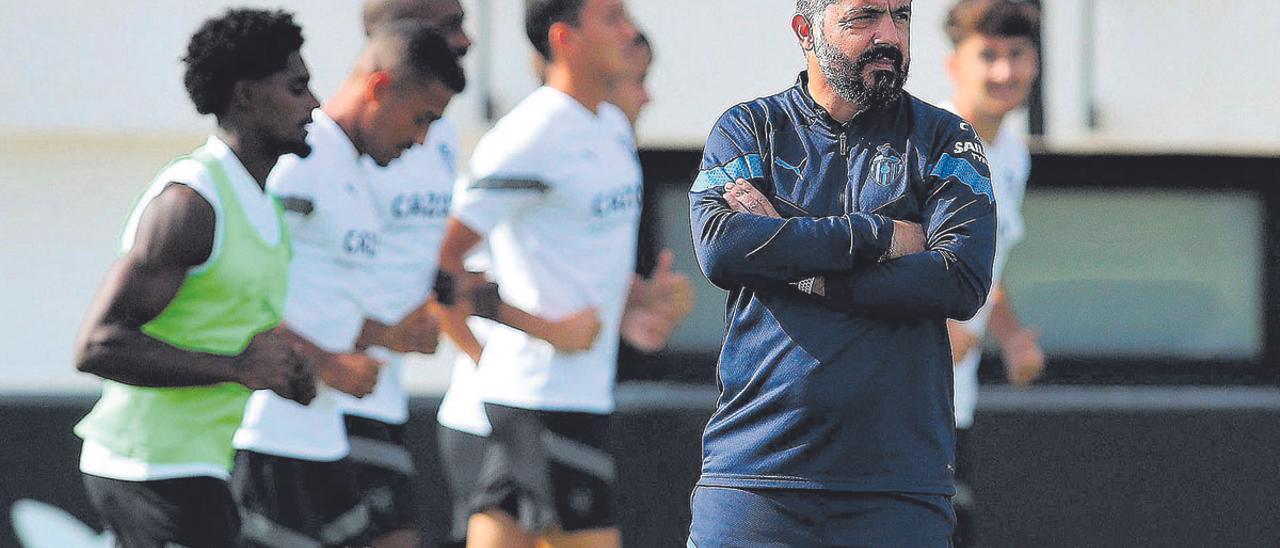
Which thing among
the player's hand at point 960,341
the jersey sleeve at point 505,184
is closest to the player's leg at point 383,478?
the jersey sleeve at point 505,184

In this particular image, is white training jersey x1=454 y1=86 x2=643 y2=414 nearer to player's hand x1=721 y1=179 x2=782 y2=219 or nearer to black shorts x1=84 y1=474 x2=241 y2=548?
black shorts x1=84 y1=474 x2=241 y2=548

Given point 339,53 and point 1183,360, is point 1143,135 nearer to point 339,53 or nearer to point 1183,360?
point 1183,360

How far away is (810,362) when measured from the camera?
3441 millimetres

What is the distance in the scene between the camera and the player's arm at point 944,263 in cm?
344

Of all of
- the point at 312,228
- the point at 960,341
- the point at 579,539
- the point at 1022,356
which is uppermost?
the point at 312,228

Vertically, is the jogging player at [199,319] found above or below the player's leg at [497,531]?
above

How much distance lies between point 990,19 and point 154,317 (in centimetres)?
307

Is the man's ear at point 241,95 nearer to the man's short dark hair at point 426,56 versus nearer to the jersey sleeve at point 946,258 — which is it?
the man's short dark hair at point 426,56

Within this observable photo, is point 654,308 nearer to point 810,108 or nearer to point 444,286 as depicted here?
point 444,286

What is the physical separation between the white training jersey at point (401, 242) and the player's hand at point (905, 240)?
1.82m

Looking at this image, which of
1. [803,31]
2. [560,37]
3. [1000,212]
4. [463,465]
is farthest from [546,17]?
[803,31]

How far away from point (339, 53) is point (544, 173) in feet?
4.23

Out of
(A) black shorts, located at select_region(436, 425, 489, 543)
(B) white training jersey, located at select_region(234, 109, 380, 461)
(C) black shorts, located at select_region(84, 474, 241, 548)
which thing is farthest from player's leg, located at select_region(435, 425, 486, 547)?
(C) black shorts, located at select_region(84, 474, 241, 548)

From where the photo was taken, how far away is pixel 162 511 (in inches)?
155
